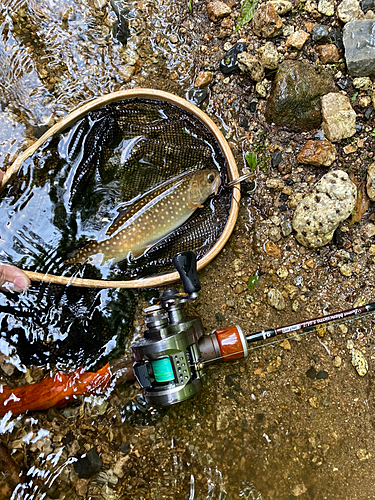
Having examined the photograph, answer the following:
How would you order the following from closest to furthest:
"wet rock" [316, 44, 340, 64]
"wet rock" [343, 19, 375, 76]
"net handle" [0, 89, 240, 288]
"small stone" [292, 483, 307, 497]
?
"net handle" [0, 89, 240, 288], "small stone" [292, 483, 307, 497], "wet rock" [343, 19, 375, 76], "wet rock" [316, 44, 340, 64]

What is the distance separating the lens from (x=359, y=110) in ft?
9.14

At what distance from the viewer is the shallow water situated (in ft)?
8.25

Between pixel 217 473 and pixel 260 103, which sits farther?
pixel 260 103

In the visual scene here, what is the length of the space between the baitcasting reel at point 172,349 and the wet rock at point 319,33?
1989 millimetres

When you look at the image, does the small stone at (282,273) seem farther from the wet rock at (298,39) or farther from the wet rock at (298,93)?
the wet rock at (298,39)

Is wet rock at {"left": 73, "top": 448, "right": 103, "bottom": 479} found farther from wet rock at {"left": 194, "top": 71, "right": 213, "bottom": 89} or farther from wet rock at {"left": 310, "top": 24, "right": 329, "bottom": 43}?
wet rock at {"left": 310, "top": 24, "right": 329, "bottom": 43}

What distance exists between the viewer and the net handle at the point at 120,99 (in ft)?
7.97

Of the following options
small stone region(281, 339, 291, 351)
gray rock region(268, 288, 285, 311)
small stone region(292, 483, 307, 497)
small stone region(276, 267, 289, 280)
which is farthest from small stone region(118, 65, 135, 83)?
small stone region(292, 483, 307, 497)

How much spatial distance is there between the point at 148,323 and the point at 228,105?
1.79 meters

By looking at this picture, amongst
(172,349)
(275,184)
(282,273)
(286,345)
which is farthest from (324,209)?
(172,349)

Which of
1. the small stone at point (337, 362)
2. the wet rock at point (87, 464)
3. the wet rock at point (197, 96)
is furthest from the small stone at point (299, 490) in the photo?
the wet rock at point (197, 96)

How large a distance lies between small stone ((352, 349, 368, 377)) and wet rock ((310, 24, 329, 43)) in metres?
2.32

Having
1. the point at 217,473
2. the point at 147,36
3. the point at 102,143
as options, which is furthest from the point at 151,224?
the point at 217,473

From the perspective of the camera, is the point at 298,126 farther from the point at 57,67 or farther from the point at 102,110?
the point at 57,67
